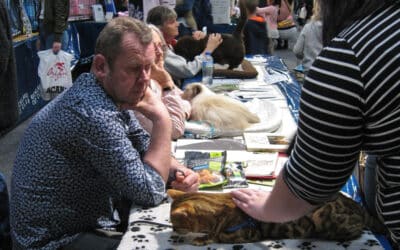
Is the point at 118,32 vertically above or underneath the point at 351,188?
above

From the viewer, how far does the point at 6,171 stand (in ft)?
11.5

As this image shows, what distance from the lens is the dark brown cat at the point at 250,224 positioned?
1.24 m

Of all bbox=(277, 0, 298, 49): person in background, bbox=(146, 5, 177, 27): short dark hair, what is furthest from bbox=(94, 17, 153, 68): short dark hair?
bbox=(277, 0, 298, 49): person in background

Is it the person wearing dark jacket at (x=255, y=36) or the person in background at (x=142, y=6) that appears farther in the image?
the person wearing dark jacket at (x=255, y=36)

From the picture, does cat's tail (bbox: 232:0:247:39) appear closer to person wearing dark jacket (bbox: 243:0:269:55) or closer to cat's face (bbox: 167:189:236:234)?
person wearing dark jacket (bbox: 243:0:269:55)

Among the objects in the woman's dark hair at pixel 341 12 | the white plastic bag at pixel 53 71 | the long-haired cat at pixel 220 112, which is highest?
the woman's dark hair at pixel 341 12

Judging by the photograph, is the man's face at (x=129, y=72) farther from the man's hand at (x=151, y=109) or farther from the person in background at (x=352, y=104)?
the person in background at (x=352, y=104)

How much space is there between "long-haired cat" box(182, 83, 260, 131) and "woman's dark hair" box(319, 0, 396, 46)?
4.56ft

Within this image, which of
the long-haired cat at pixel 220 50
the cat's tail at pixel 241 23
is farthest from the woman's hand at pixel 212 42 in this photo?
the cat's tail at pixel 241 23

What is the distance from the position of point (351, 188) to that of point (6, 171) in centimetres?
276

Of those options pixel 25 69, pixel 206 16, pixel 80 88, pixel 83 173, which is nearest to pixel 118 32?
pixel 80 88

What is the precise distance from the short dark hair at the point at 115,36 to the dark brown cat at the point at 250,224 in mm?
522

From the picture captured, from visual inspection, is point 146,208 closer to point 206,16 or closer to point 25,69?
point 25,69

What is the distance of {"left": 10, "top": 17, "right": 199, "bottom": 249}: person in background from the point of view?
4.33ft
